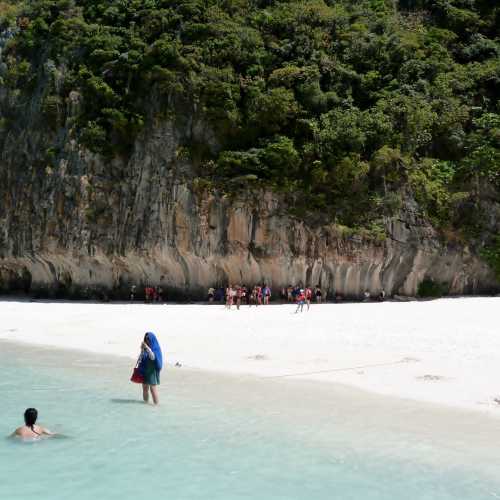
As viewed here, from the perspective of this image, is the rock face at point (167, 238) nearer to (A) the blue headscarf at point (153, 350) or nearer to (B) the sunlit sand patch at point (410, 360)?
(B) the sunlit sand patch at point (410, 360)

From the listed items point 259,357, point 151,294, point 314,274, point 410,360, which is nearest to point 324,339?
point 259,357

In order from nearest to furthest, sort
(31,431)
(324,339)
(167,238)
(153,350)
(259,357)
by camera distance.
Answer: (31,431) < (153,350) < (259,357) < (324,339) < (167,238)

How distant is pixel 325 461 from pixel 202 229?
21411 mm

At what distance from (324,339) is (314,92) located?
15342 mm

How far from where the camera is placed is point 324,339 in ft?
60.6

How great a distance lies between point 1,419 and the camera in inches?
454

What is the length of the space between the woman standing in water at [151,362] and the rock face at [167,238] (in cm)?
1717

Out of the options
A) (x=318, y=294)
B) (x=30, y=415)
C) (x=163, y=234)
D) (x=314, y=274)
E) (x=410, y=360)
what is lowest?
(x=30, y=415)

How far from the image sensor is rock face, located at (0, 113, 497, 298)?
28.8m

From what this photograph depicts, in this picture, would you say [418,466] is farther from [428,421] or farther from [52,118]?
[52,118]

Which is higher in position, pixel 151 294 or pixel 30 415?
pixel 151 294

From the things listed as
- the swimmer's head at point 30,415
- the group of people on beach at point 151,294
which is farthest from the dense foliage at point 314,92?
the swimmer's head at point 30,415

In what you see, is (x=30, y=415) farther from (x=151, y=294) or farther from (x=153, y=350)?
(x=151, y=294)

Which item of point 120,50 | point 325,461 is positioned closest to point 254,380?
point 325,461
